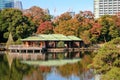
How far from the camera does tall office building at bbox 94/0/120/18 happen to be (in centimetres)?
15412

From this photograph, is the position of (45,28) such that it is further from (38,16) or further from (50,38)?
(38,16)

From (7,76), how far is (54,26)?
4327 cm

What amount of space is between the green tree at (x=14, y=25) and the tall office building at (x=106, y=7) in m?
99.6

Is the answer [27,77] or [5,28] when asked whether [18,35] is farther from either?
[27,77]

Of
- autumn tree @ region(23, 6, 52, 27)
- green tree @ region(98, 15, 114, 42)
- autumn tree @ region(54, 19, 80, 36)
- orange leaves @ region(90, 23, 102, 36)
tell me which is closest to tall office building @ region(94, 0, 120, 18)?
autumn tree @ region(23, 6, 52, 27)

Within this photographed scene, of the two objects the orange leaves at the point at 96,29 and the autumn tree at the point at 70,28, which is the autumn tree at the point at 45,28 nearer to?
the autumn tree at the point at 70,28

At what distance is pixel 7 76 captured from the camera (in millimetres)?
26359

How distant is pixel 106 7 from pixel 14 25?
10411cm

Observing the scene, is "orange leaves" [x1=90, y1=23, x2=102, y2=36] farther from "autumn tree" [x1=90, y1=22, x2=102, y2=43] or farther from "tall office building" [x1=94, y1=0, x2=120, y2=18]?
"tall office building" [x1=94, y1=0, x2=120, y2=18]

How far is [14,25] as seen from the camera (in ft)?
187

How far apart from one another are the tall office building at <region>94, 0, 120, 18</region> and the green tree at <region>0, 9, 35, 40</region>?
99.6 m

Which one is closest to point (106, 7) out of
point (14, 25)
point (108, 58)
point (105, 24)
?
point (105, 24)

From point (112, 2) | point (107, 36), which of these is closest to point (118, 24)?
point (107, 36)

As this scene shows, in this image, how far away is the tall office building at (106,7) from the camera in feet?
506
